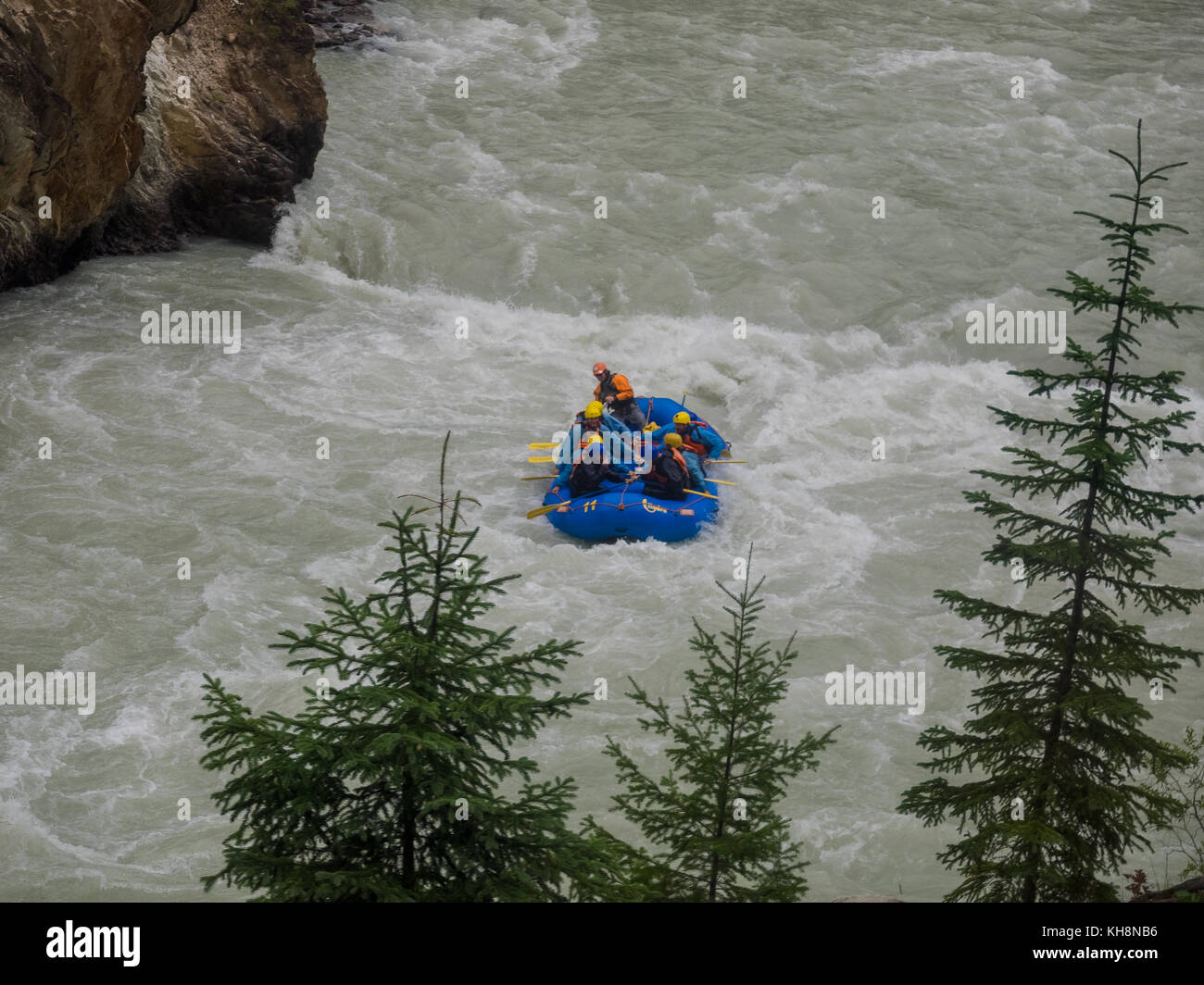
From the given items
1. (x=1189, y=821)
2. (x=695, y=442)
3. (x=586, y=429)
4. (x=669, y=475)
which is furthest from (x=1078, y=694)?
(x=695, y=442)

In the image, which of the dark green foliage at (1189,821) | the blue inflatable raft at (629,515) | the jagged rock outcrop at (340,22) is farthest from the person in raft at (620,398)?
the jagged rock outcrop at (340,22)

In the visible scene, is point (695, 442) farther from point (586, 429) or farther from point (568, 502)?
point (568, 502)

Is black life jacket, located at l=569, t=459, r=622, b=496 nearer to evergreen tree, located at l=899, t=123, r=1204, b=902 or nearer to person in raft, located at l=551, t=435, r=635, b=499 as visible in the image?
person in raft, located at l=551, t=435, r=635, b=499

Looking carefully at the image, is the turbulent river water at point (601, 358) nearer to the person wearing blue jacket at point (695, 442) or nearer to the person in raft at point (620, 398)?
the person wearing blue jacket at point (695, 442)

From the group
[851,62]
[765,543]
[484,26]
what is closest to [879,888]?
[765,543]

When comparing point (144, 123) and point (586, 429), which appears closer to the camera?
point (586, 429)

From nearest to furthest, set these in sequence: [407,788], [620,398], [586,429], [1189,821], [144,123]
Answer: [407,788] < [1189,821] < [586,429] < [620,398] < [144,123]
